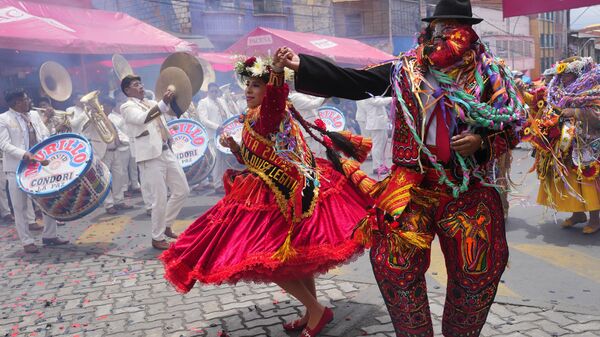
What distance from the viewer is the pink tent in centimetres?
1716

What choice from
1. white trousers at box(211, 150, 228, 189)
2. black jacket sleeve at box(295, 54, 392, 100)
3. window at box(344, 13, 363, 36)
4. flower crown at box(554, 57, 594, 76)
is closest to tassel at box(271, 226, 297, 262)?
black jacket sleeve at box(295, 54, 392, 100)

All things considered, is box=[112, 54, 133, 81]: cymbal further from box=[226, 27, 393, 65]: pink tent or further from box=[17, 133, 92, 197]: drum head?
box=[226, 27, 393, 65]: pink tent

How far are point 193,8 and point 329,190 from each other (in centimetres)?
2211

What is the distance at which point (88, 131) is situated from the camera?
942 centimetres

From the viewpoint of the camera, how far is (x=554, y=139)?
612 cm

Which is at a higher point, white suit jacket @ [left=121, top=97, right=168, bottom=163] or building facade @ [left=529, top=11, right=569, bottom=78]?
building facade @ [left=529, top=11, right=569, bottom=78]

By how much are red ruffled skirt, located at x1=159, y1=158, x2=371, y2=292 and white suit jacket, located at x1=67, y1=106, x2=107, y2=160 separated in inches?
240

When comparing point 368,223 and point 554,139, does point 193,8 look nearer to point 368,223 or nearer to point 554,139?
point 554,139

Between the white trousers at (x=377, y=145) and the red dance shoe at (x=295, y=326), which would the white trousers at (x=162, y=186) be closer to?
the red dance shoe at (x=295, y=326)

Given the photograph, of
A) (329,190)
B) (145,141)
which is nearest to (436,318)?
(329,190)

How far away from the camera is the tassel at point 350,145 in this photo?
3.87 meters

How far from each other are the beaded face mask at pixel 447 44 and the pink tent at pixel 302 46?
12869 mm

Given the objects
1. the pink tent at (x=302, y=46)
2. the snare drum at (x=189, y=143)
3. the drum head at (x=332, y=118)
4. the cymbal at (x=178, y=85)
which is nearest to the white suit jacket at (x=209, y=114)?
the snare drum at (x=189, y=143)

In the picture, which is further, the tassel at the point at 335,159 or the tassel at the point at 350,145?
the tassel at the point at 335,159
